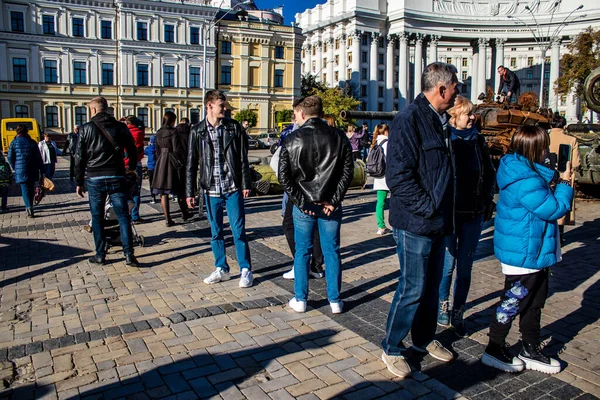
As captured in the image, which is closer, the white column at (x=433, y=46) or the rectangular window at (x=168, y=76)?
the rectangular window at (x=168, y=76)

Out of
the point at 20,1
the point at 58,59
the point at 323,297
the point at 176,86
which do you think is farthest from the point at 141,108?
A: the point at 323,297

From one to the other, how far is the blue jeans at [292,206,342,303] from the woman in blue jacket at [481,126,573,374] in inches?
60.8

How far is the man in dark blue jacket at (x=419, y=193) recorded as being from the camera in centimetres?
364

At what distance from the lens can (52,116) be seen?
45469 millimetres

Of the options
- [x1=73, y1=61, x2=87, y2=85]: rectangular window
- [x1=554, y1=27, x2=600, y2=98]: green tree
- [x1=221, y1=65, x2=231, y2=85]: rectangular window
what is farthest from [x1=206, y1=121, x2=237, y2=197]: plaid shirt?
[x1=221, y1=65, x2=231, y2=85]: rectangular window

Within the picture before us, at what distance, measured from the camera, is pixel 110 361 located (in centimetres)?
409

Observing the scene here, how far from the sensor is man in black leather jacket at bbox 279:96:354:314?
511 centimetres

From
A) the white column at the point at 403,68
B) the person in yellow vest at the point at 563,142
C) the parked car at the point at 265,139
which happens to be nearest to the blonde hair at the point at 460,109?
the person in yellow vest at the point at 563,142

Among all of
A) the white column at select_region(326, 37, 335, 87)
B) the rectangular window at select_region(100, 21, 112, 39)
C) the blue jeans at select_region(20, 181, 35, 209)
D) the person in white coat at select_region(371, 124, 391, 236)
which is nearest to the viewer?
the person in white coat at select_region(371, 124, 391, 236)

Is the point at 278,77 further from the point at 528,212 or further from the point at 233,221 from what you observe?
the point at 528,212

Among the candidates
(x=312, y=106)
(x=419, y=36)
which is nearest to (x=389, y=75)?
(x=419, y=36)

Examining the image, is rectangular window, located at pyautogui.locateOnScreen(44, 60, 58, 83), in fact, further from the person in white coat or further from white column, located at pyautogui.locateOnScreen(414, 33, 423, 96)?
white column, located at pyautogui.locateOnScreen(414, 33, 423, 96)

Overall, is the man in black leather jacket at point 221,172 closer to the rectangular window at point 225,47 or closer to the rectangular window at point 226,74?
the rectangular window at point 226,74

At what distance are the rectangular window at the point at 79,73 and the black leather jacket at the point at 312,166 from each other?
151 feet
